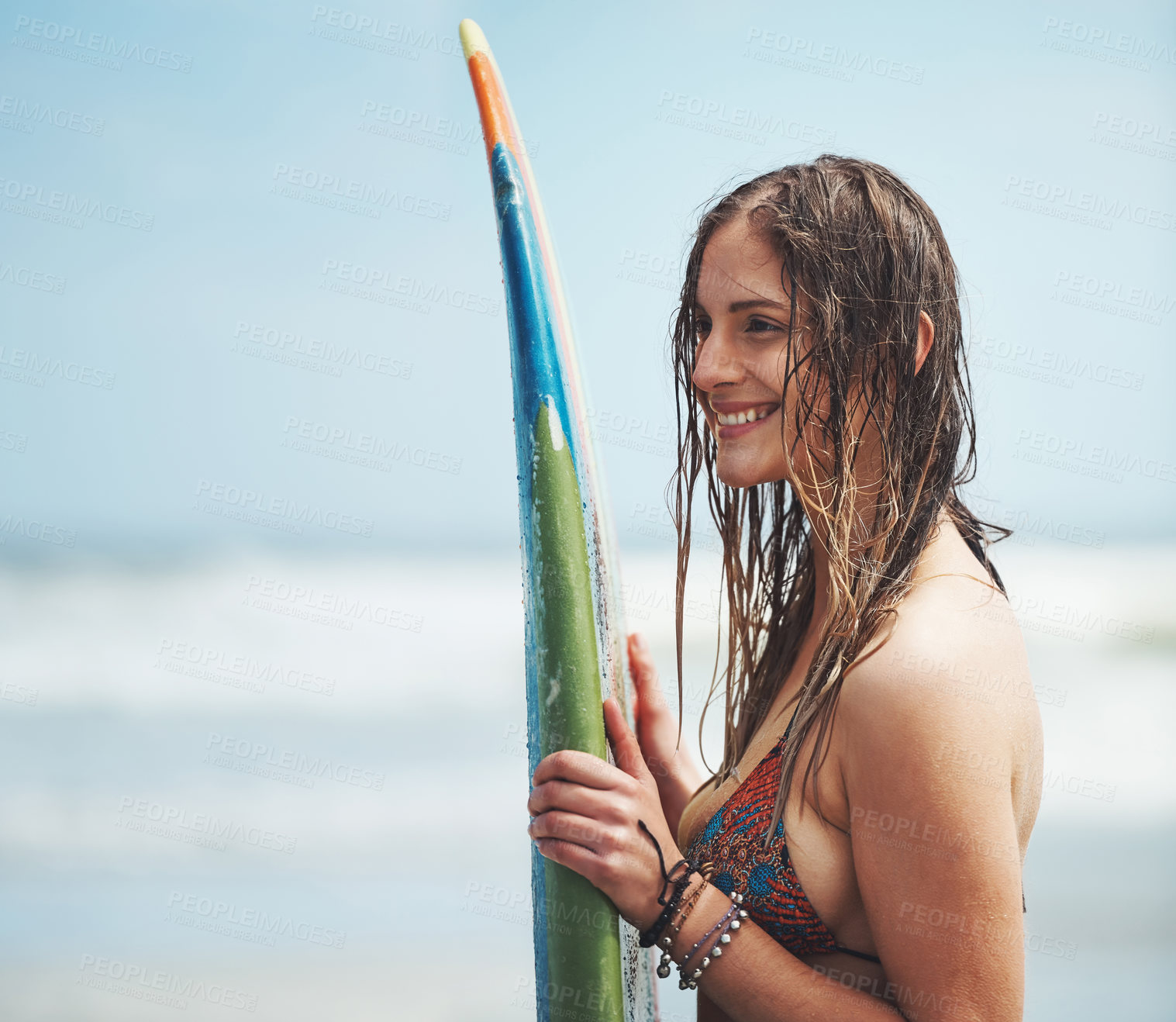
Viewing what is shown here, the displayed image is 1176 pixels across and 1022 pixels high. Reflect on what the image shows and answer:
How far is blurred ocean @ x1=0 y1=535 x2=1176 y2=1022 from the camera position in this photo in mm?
3938

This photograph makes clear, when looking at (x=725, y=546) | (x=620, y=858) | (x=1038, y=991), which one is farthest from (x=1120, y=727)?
(x=620, y=858)

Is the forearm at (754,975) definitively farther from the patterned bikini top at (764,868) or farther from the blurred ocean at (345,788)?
the blurred ocean at (345,788)

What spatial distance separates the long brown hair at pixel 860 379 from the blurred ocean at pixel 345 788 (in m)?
2.61

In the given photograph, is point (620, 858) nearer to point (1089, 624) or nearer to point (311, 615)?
point (311, 615)

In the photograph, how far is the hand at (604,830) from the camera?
110 cm

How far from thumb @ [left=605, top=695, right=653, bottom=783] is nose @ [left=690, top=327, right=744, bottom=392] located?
0.44m

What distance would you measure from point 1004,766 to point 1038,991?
333 cm

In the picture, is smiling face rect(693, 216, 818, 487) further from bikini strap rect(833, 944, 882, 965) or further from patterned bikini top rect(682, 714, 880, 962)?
bikini strap rect(833, 944, 882, 965)

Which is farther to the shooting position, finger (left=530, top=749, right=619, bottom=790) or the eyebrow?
the eyebrow

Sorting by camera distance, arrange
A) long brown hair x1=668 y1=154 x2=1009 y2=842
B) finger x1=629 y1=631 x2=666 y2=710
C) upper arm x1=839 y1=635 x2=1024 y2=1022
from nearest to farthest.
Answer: upper arm x1=839 y1=635 x2=1024 y2=1022 < long brown hair x1=668 y1=154 x2=1009 y2=842 < finger x1=629 y1=631 x2=666 y2=710

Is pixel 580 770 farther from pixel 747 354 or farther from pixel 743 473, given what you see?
pixel 747 354

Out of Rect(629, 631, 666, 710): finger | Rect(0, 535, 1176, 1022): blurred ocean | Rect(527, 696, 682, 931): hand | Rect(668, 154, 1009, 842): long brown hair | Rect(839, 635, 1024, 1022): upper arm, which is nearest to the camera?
Rect(839, 635, 1024, 1022): upper arm

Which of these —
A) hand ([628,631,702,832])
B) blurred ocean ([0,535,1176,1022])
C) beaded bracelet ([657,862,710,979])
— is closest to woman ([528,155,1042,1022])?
beaded bracelet ([657,862,710,979])

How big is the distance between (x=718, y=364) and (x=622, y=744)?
20.0 inches
